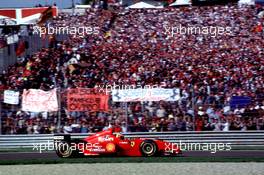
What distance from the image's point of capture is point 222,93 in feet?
55.8

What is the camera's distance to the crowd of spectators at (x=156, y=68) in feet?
54.7

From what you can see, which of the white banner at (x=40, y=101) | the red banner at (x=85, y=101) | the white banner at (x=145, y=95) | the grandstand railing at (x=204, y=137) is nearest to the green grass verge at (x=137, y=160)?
the grandstand railing at (x=204, y=137)

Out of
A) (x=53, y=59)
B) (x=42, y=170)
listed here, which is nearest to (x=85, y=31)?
(x=53, y=59)

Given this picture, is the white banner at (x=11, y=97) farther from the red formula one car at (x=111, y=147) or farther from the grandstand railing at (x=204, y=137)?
the red formula one car at (x=111, y=147)


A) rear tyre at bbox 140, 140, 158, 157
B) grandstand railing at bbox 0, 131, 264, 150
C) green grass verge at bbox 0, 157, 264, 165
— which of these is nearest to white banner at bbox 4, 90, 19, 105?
grandstand railing at bbox 0, 131, 264, 150

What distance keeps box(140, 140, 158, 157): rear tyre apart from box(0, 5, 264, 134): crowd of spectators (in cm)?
248

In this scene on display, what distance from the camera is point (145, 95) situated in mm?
17047

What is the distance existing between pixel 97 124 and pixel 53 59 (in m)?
9.04

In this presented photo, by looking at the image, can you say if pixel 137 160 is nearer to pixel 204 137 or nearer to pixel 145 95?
pixel 204 137

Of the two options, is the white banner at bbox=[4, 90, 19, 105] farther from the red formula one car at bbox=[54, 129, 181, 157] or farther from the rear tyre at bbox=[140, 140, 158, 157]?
the rear tyre at bbox=[140, 140, 158, 157]

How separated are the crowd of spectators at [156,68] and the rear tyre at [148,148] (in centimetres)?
248

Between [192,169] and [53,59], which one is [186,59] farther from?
[192,169]

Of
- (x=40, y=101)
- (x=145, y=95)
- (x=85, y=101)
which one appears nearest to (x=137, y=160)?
(x=145, y=95)

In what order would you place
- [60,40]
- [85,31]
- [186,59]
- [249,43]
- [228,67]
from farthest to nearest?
[85,31] → [60,40] → [249,43] → [186,59] → [228,67]
